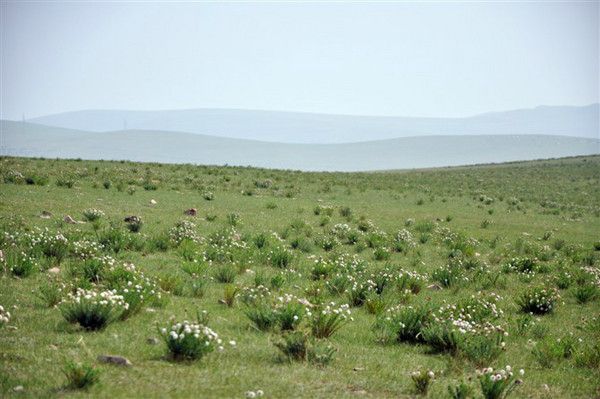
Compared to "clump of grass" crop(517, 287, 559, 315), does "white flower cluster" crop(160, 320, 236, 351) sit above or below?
above

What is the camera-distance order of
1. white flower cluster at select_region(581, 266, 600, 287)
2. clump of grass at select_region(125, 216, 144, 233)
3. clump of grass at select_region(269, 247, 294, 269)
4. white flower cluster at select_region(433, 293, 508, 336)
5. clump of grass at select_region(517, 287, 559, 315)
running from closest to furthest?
white flower cluster at select_region(433, 293, 508, 336) → clump of grass at select_region(517, 287, 559, 315) → clump of grass at select_region(269, 247, 294, 269) → white flower cluster at select_region(581, 266, 600, 287) → clump of grass at select_region(125, 216, 144, 233)

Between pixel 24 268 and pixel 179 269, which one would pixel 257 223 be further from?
pixel 24 268

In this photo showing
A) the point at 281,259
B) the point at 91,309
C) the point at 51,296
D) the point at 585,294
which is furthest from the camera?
the point at 281,259

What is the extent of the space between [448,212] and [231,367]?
3053cm

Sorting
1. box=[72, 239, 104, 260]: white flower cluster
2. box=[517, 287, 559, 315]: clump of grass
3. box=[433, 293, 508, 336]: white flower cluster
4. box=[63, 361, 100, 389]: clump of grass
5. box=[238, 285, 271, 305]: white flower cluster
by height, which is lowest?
box=[517, 287, 559, 315]: clump of grass

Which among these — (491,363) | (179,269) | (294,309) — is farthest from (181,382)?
(179,269)

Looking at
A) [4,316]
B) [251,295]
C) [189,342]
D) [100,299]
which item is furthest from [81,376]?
[251,295]

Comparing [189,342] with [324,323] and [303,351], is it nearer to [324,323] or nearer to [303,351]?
[303,351]

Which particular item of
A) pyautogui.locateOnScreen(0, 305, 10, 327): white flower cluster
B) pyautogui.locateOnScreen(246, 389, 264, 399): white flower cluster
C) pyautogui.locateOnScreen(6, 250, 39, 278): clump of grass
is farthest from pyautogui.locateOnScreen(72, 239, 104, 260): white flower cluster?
pyautogui.locateOnScreen(246, 389, 264, 399): white flower cluster

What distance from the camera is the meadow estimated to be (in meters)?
7.53

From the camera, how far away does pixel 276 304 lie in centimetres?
1015

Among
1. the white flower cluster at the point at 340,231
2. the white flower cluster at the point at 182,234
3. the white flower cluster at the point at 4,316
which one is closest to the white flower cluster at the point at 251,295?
the white flower cluster at the point at 4,316

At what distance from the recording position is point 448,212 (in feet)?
120

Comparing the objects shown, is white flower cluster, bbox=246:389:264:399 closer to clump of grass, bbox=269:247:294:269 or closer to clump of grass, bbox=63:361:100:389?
clump of grass, bbox=63:361:100:389
